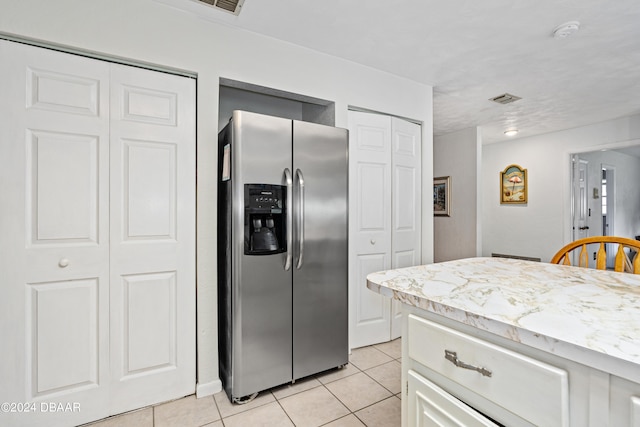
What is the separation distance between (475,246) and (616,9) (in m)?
3.09

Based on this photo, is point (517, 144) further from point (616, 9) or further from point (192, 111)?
point (192, 111)

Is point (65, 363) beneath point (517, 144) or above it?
beneath

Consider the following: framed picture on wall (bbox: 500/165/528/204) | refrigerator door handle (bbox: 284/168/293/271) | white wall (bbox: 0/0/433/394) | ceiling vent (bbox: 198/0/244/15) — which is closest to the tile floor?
white wall (bbox: 0/0/433/394)

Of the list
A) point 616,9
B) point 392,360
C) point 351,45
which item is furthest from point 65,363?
point 616,9

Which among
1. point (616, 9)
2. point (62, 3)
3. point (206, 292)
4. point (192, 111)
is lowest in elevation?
point (206, 292)

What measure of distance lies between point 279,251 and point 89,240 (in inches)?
44.0

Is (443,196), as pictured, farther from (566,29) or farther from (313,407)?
(313,407)

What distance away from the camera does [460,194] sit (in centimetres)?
473

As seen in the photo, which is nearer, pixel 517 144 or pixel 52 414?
pixel 52 414

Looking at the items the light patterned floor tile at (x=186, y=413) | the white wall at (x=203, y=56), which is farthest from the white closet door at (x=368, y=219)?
the light patterned floor tile at (x=186, y=413)

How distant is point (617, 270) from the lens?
4.90ft

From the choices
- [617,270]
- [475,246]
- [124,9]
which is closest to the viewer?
[617,270]

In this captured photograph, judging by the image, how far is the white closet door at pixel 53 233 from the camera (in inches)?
64.2

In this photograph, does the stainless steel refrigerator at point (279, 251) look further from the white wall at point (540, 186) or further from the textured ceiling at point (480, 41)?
the white wall at point (540, 186)
